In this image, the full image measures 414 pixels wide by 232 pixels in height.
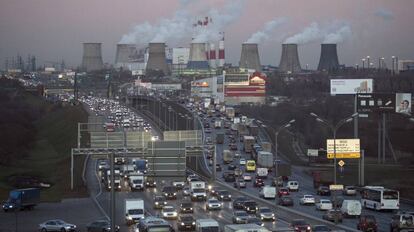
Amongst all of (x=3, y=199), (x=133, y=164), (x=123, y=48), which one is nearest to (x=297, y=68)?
(x=123, y=48)

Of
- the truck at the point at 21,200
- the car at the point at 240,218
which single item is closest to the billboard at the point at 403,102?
the truck at the point at 21,200

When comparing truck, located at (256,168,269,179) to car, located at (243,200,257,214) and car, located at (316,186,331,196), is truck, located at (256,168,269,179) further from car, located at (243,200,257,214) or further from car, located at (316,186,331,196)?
car, located at (243,200,257,214)

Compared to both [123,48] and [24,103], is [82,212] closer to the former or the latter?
[24,103]

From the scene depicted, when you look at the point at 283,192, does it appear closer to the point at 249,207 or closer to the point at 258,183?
the point at 258,183

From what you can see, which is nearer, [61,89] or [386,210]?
[386,210]

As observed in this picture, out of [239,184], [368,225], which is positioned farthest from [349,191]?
[368,225]

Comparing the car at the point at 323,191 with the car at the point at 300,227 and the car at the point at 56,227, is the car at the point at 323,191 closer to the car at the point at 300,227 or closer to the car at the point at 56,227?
the car at the point at 300,227
